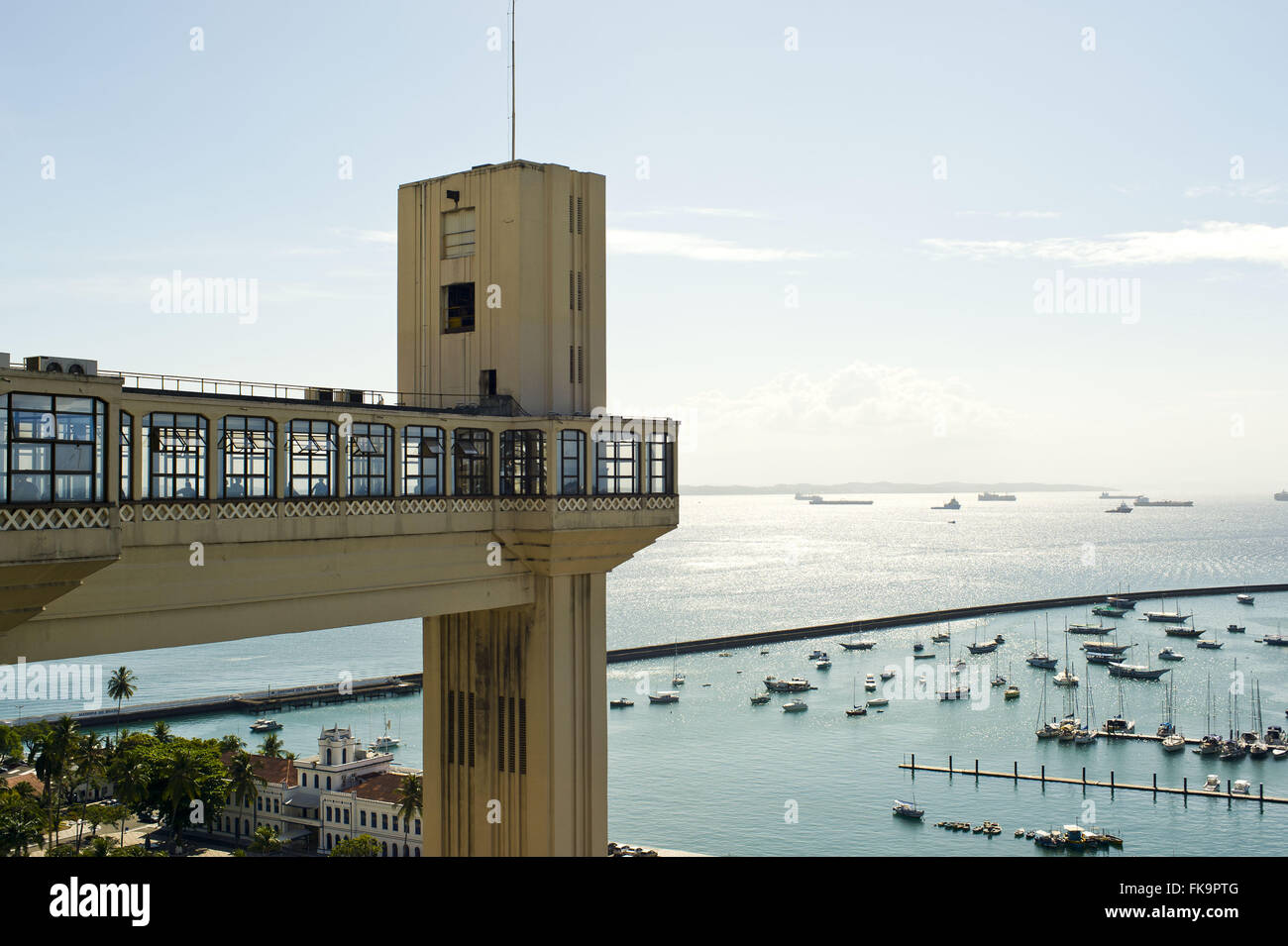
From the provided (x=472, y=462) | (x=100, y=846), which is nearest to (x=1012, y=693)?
(x=100, y=846)

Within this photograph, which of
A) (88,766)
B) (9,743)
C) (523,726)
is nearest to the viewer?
(523,726)

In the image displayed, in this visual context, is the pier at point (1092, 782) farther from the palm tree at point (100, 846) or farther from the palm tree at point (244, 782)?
the palm tree at point (100, 846)

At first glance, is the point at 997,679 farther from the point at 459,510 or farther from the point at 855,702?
the point at 459,510

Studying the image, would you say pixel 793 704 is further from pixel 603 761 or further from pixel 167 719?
pixel 603 761

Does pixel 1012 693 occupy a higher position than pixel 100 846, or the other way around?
pixel 100 846

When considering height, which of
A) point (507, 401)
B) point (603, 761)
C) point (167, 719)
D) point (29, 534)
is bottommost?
point (167, 719)

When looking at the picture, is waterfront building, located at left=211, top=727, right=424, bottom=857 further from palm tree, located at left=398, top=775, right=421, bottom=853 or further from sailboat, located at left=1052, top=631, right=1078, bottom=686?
sailboat, located at left=1052, top=631, right=1078, bottom=686
